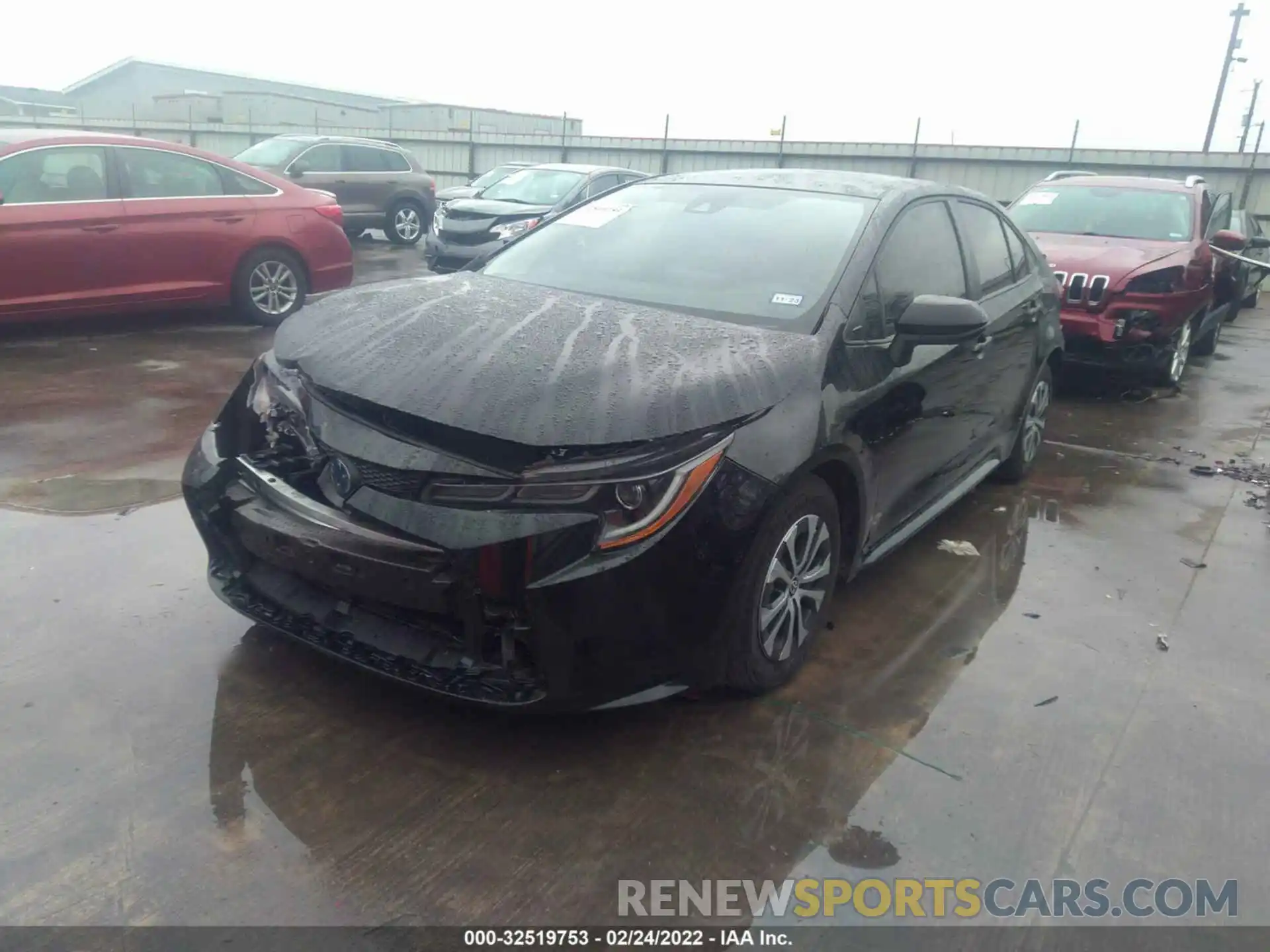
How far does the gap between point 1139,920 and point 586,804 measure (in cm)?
139

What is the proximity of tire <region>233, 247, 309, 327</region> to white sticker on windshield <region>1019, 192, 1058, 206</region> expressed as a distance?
6378 mm

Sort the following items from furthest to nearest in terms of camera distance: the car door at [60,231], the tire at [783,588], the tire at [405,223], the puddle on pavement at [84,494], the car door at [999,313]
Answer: the tire at [405,223]
the car door at [60,231]
the car door at [999,313]
the puddle on pavement at [84,494]
the tire at [783,588]

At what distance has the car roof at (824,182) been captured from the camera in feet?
12.9

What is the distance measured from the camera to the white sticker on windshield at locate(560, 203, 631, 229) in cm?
409

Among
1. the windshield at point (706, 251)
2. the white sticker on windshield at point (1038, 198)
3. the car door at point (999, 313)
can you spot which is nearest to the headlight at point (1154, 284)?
the white sticker on windshield at point (1038, 198)

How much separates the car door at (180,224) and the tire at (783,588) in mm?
6206

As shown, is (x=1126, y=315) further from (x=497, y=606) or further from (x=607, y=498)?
(x=497, y=606)

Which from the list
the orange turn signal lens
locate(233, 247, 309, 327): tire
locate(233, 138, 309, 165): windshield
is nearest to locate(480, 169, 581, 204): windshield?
locate(233, 138, 309, 165): windshield

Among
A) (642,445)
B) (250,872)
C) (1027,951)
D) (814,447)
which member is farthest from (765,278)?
(250,872)

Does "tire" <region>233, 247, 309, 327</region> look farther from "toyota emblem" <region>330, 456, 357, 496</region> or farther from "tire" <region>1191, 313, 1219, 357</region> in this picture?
"tire" <region>1191, 313, 1219, 357</region>

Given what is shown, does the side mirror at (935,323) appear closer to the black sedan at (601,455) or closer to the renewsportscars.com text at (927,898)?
the black sedan at (601,455)

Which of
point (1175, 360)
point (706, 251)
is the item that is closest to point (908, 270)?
point (706, 251)

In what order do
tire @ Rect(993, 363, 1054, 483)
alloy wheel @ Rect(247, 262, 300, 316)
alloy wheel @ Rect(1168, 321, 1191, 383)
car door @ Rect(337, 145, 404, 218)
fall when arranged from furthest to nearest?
car door @ Rect(337, 145, 404, 218), alloy wheel @ Rect(247, 262, 300, 316), alloy wheel @ Rect(1168, 321, 1191, 383), tire @ Rect(993, 363, 1054, 483)

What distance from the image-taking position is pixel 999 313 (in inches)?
177
